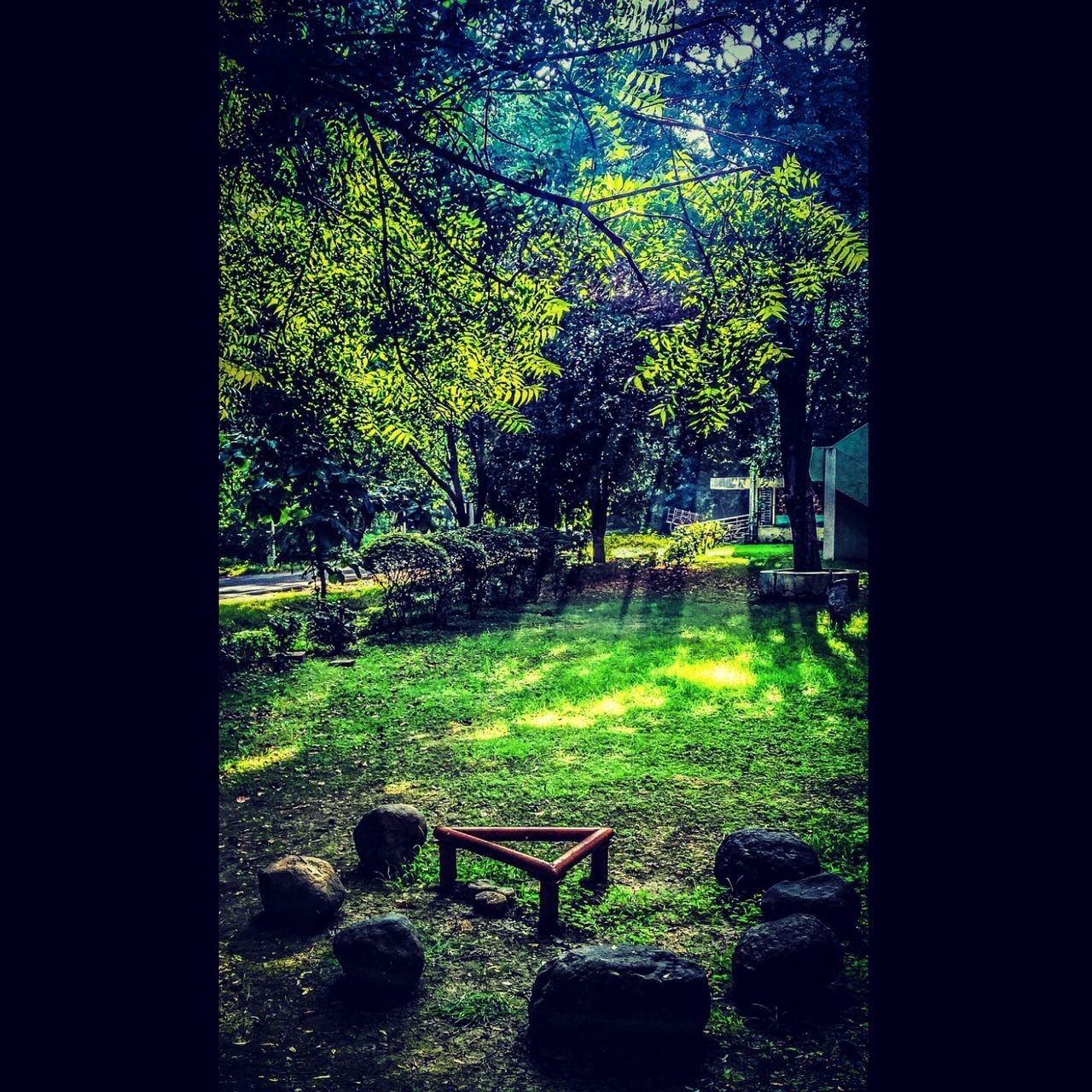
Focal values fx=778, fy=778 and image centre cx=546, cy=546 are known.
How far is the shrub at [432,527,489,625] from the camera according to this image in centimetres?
1448

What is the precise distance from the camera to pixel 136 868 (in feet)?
4.23

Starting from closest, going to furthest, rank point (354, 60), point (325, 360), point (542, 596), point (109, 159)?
point (109, 159) < point (354, 60) < point (325, 360) < point (542, 596)

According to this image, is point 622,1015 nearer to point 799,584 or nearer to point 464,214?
point 464,214

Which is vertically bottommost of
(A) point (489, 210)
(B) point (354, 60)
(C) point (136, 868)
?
(C) point (136, 868)

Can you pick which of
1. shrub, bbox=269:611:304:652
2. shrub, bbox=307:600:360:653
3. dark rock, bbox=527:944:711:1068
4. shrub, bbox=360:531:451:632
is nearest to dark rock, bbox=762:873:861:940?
dark rock, bbox=527:944:711:1068

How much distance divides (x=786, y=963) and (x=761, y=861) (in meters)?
1.19

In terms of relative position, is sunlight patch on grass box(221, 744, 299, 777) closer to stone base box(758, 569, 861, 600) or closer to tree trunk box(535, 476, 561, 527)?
stone base box(758, 569, 861, 600)

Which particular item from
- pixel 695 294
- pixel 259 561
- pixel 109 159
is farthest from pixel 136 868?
pixel 259 561

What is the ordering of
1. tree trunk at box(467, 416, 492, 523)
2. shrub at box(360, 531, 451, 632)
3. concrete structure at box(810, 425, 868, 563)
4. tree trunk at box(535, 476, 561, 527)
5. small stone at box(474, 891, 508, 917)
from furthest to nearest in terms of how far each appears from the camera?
tree trunk at box(467, 416, 492, 523)
tree trunk at box(535, 476, 561, 527)
concrete structure at box(810, 425, 868, 563)
shrub at box(360, 531, 451, 632)
small stone at box(474, 891, 508, 917)

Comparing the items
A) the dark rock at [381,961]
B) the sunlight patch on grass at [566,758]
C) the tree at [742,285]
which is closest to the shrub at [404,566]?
Result: the sunlight patch on grass at [566,758]

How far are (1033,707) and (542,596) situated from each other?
17343 millimetres

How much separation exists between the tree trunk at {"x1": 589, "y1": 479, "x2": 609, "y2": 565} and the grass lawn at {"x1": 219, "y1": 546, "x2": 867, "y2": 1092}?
22.6 feet

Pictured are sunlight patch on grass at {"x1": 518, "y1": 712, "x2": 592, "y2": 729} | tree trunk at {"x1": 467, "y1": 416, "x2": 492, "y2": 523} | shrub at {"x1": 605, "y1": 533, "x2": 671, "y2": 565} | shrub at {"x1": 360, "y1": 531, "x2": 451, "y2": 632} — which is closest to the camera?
sunlight patch on grass at {"x1": 518, "y1": 712, "x2": 592, "y2": 729}

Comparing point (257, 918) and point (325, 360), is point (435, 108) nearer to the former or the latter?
point (325, 360)
